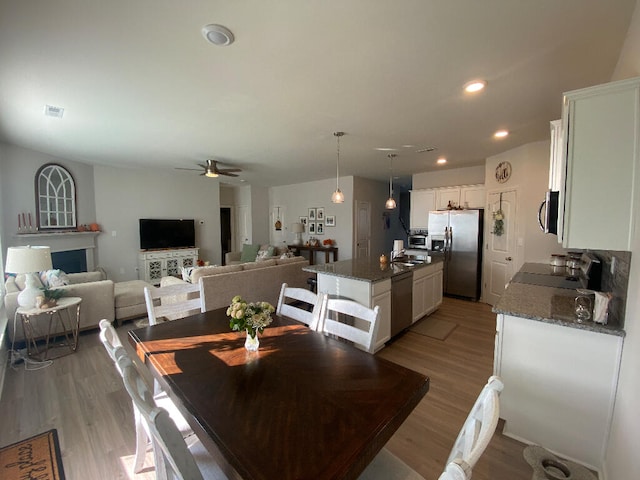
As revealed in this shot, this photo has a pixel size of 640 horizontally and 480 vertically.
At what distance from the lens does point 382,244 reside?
8.09 meters

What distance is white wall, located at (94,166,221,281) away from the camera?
19.3 ft

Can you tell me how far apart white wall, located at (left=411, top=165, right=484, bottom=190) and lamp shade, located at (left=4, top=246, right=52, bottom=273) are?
6452 mm

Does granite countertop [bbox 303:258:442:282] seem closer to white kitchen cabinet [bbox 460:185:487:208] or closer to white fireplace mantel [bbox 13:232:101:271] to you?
white kitchen cabinet [bbox 460:185:487:208]

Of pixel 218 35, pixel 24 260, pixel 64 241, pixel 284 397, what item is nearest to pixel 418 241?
pixel 218 35

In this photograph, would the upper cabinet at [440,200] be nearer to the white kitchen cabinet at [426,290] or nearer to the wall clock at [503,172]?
the wall clock at [503,172]

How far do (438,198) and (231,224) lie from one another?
6445mm

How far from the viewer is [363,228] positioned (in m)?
7.27

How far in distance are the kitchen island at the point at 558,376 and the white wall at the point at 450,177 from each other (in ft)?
14.1

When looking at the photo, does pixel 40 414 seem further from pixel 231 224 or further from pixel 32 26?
pixel 231 224

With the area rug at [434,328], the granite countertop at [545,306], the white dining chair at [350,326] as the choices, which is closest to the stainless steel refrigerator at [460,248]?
the area rug at [434,328]

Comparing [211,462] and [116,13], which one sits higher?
[116,13]

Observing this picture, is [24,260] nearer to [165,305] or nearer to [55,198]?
[165,305]

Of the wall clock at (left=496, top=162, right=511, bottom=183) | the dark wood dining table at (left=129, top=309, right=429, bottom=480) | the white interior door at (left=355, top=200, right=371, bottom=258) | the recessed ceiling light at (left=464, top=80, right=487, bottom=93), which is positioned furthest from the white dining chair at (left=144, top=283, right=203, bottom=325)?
the white interior door at (left=355, top=200, right=371, bottom=258)

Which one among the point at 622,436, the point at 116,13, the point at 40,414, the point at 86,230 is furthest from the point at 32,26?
the point at 86,230
